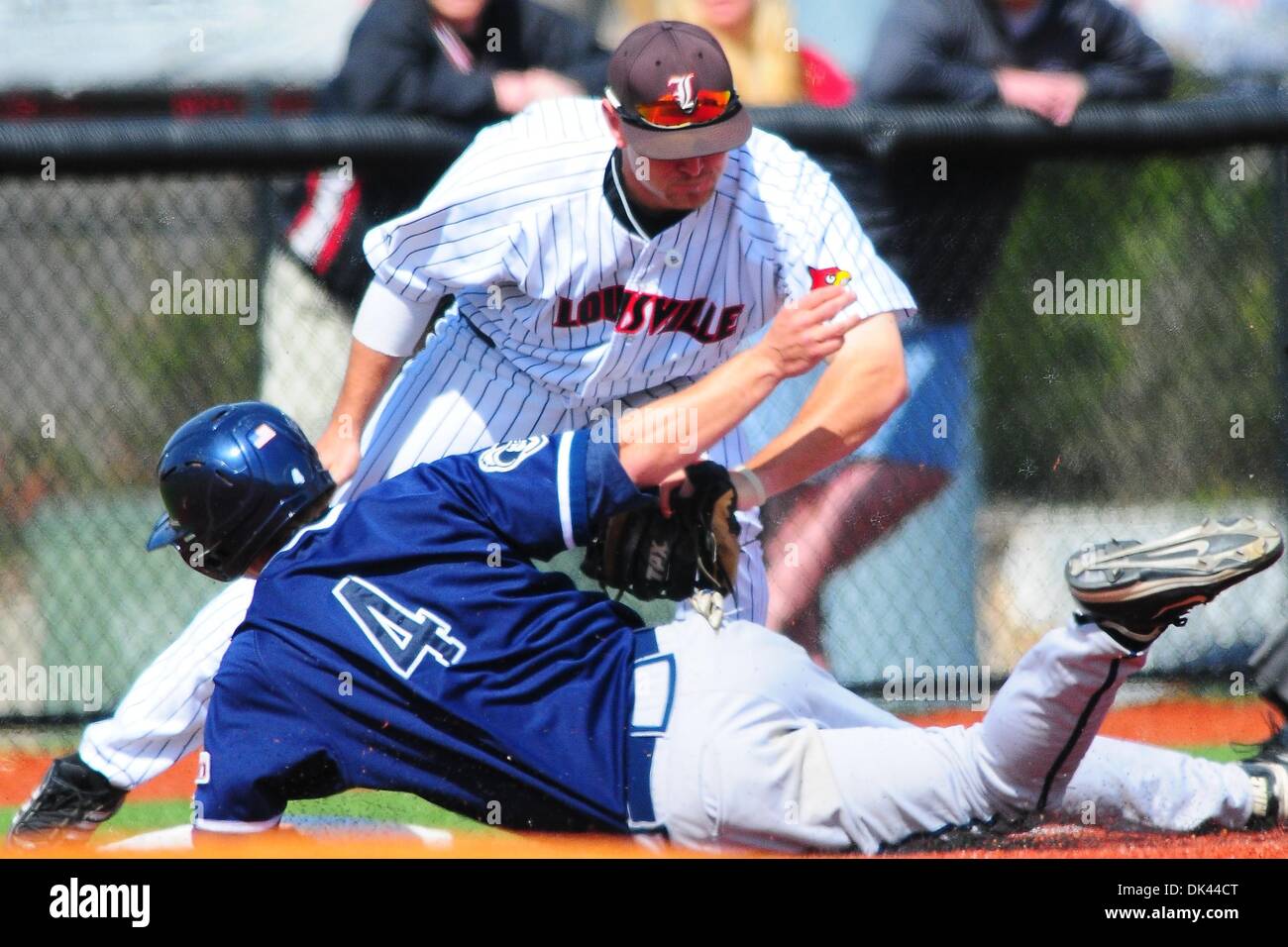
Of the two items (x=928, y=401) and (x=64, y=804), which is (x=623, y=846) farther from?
(x=928, y=401)

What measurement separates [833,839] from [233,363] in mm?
1985

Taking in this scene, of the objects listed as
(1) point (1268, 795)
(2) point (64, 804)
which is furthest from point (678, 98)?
(2) point (64, 804)

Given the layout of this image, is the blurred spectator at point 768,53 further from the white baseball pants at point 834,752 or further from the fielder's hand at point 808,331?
the white baseball pants at point 834,752

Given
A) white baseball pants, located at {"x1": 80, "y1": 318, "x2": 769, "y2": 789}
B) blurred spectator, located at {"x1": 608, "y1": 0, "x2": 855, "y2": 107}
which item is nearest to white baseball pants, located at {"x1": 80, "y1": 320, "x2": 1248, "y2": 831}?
white baseball pants, located at {"x1": 80, "y1": 318, "x2": 769, "y2": 789}

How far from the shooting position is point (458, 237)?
9.28 feet

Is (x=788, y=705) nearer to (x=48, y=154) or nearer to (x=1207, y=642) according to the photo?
(x=1207, y=642)

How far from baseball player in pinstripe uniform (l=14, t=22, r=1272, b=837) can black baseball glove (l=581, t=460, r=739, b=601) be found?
0.14 metres

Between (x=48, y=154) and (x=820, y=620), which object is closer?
(x=48, y=154)

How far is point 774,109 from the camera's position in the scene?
10.7ft

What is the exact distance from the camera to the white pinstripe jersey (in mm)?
2787

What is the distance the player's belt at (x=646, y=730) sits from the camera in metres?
2.42

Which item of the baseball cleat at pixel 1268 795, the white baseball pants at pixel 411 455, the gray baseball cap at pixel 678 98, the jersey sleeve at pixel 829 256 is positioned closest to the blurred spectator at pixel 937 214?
the white baseball pants at pixel 411 455

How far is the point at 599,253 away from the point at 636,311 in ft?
0.46
